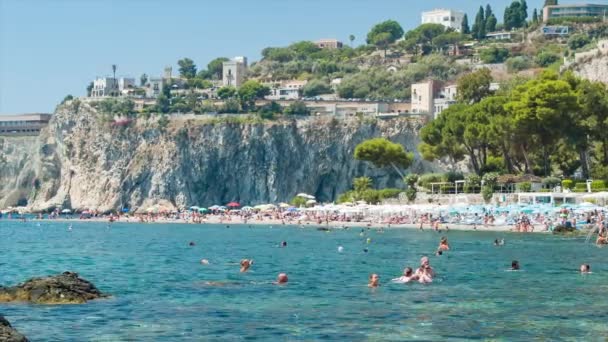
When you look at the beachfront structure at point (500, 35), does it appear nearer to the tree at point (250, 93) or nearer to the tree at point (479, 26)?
the tree at point (479, 26)

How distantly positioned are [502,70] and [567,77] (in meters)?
68.9

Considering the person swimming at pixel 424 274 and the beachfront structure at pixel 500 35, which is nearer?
the person swimming at pixel 424 274

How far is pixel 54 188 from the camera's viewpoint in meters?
155

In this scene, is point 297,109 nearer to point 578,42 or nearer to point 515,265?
point 578,42

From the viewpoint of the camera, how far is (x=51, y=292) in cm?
2958

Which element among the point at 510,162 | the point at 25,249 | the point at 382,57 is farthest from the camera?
the point at 382,57

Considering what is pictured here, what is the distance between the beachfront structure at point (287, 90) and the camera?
167 meters

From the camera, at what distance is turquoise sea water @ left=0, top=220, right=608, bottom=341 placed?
24719mm

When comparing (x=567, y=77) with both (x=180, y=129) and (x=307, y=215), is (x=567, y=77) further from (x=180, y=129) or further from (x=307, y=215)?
(x=180, y=129)

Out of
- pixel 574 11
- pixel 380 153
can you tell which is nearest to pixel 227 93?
pixel 380 153

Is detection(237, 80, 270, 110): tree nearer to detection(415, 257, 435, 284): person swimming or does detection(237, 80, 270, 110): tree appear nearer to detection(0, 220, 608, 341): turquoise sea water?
detection(0, 220, 608, 341): turquoise sea water

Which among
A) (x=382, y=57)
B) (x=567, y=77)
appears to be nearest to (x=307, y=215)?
(x=567, y=77)

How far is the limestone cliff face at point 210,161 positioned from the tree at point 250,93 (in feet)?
28.8

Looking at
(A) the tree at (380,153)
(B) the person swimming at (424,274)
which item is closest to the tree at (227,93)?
(A) the tree at (380,153)
